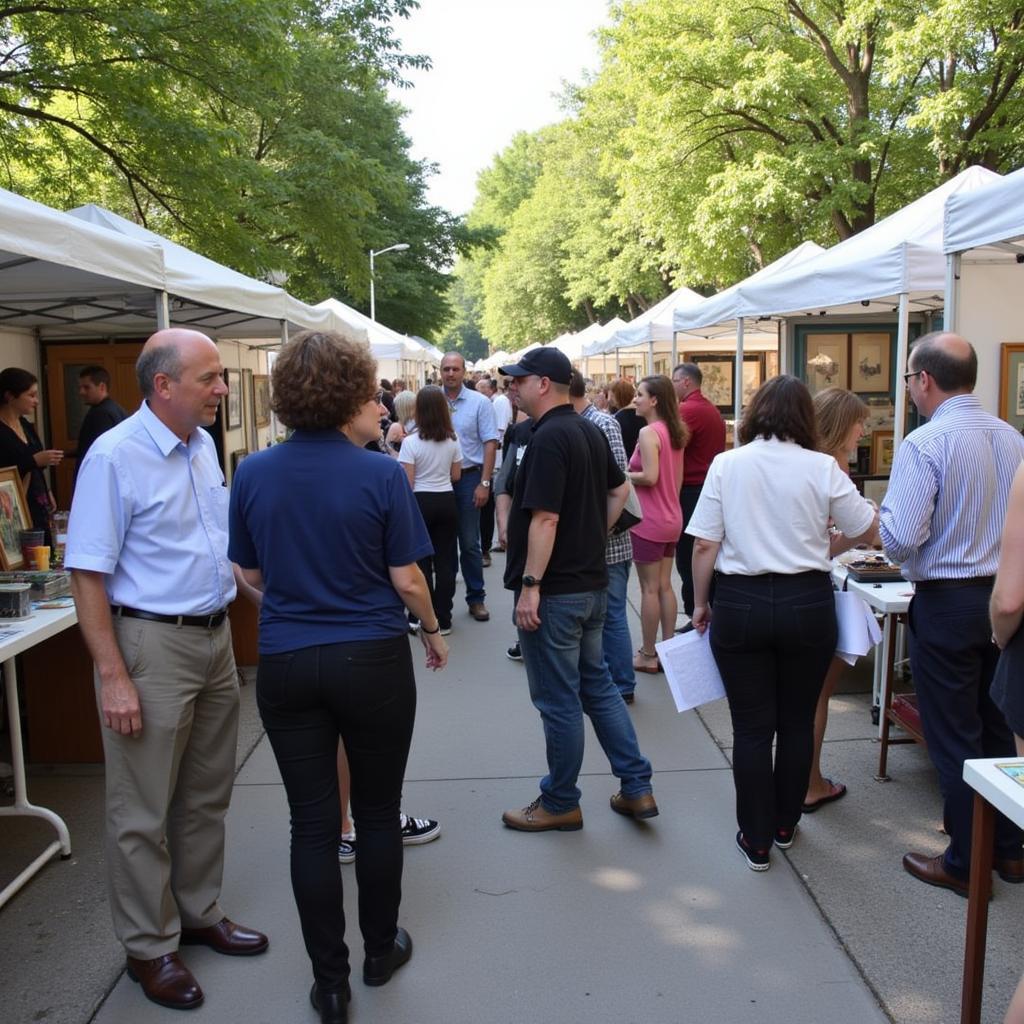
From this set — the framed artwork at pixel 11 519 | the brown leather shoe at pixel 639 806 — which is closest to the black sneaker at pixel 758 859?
the brown leather shoe at pixel 639 806

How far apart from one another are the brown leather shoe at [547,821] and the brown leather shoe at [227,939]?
1.16 metres

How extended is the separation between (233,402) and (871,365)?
740cm

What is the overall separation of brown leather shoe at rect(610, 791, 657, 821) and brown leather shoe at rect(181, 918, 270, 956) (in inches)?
61.4

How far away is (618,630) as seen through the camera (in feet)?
16.9

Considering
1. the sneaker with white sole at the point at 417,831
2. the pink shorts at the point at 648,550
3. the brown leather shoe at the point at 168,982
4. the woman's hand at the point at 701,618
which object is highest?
the woman's hand at the point at 701,618

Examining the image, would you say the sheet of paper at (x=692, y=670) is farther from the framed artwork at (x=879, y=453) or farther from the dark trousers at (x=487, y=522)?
the dark trousers at (x=487, y=522)

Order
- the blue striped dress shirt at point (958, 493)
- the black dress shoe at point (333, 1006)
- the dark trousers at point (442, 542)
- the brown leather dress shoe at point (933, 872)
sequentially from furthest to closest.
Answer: the dark trousers at point (442, 542)
the brown leather dress shoe at point (933, 872)
the blue striped dress shirt at point (958, 493)
the black dress shoe at point (333, 1006)

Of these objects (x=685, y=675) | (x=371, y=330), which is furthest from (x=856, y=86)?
(x=685, y=675)

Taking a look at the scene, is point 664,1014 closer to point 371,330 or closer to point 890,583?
point 890,583

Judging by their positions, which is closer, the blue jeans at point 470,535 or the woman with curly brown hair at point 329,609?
the woman with curly brown hair at point 329,609

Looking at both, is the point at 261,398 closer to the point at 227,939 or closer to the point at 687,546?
the point at 687,546

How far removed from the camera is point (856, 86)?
17.1 m

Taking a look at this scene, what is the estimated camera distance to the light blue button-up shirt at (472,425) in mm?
7934

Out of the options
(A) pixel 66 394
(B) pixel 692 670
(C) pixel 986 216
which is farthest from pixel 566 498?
(A) pixel 66 394
